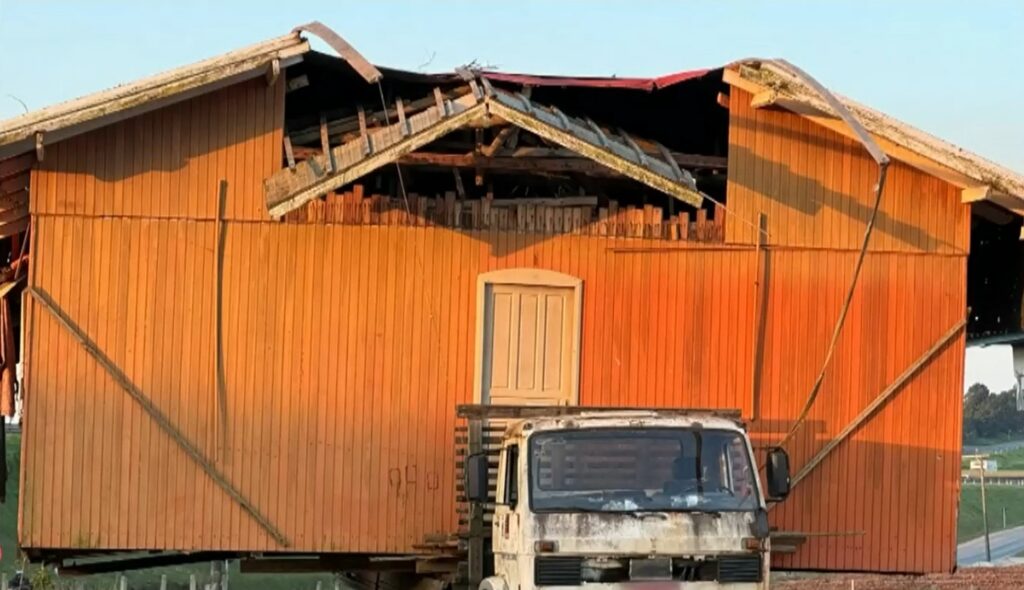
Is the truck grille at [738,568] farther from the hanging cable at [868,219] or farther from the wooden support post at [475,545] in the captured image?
the hanging cable at [868,219]

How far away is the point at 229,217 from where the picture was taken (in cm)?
1938

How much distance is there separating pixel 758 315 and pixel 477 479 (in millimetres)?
5214

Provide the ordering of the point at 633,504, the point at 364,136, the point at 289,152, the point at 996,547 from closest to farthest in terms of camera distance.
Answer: the point at 633,504
the point at 364,136
the point at 289,152
the point at 996,547

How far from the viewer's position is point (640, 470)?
48.6ft

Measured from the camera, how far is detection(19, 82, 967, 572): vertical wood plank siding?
62.8 feet

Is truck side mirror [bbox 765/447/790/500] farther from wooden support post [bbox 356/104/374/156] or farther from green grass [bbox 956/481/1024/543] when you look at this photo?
green grass [bbox 956/481/1024/543]

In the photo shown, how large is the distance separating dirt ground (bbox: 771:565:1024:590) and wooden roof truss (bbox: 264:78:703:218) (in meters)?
22.8

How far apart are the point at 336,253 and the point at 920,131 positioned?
20.5 feet

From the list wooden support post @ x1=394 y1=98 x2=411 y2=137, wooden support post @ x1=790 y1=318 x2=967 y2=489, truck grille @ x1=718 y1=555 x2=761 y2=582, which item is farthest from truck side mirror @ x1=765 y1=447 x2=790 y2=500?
wooden support post @ x1=394 y1=98 x2=411 y2=137

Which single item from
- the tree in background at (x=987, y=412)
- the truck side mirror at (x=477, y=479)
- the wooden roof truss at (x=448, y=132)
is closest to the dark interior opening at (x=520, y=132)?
the wooden roof truss at (x=448, y=132)

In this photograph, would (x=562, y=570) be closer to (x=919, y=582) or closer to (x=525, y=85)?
(x=525, y=85)

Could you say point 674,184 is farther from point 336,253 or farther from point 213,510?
point 213,510

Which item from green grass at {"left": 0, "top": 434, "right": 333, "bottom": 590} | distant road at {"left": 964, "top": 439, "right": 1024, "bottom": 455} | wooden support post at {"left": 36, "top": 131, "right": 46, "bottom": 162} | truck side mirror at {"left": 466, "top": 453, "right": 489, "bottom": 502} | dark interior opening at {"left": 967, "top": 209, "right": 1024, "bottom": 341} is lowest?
green grass at {"left": 0, "top": 434, "right": 333, "bottom": 590}

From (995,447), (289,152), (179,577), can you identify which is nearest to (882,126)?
(289,152)
